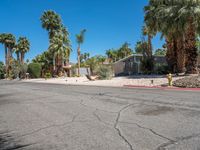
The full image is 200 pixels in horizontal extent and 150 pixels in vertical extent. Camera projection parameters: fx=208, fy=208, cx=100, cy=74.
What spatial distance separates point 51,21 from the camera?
51.0 meters

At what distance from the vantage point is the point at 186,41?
2369 cm

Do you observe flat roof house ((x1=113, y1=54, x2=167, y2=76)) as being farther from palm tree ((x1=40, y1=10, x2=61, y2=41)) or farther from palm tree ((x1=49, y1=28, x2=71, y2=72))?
palm tree ((x1=40, y1=10, x2=61, y2=41))

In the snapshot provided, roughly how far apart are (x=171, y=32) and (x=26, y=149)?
2294 cm

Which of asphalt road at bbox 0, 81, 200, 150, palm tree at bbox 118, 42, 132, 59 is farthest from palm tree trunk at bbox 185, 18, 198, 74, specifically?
palm tree at bbox 118, 42, 132, 59

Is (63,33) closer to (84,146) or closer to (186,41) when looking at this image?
(186,41)

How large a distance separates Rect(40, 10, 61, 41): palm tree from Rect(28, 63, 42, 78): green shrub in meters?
9.16

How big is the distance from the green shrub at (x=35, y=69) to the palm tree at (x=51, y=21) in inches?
361

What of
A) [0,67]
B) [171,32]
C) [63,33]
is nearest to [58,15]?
[63,33]

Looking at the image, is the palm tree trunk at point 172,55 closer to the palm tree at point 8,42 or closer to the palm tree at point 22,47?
the palm tree at point 22,47

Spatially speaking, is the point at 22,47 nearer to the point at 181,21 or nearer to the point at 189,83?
the point at 181,21

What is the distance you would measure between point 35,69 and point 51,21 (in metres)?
13.9

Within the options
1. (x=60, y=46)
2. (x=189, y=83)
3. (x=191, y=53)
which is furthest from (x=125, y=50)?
(x=189, y=83)

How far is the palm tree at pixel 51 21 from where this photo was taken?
5126 cm

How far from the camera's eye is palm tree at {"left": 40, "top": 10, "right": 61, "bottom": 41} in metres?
51.3
